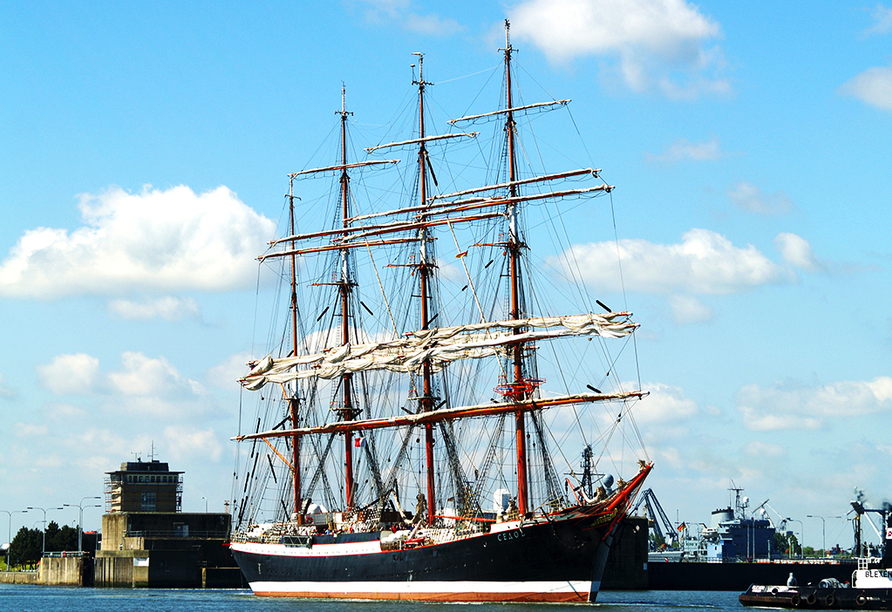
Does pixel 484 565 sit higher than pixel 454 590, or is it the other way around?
pixel 484 565

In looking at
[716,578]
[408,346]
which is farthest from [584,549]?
[716,578]

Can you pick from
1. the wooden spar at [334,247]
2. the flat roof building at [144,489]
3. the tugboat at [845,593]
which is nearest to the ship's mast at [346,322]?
the wooden spar at [334,247]

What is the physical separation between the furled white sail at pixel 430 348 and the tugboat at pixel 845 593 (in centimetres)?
2691

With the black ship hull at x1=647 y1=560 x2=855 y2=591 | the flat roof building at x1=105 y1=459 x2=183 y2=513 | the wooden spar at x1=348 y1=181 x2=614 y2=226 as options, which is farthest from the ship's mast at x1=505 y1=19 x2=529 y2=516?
the flat roof building at x1=105 y1=459 x2=183 y2=513

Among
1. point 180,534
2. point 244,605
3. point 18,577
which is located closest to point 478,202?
point 244,605

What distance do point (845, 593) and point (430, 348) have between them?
38964mm

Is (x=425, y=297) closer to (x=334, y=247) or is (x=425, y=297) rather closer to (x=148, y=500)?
(x=334, y=247)

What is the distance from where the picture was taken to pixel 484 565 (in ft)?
273

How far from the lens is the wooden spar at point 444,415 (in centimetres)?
8738

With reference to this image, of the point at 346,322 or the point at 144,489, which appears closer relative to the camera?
the point at 346,322

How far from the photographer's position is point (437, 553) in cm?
8694

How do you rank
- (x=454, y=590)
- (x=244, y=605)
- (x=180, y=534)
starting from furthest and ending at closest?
(x=180, y=534) < (x=244, y=605) < (x=454, y=590)

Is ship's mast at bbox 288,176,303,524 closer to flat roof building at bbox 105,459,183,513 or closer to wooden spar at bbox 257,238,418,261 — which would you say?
wooden spar at bbox 257,238,418,261

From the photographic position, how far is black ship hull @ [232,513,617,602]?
262ft
